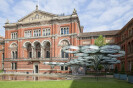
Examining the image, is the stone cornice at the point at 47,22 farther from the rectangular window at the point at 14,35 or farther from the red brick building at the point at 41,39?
the rectangular window at the point at 14,35

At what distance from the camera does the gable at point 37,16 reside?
4422cm

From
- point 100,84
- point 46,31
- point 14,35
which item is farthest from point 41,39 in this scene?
point 100,84

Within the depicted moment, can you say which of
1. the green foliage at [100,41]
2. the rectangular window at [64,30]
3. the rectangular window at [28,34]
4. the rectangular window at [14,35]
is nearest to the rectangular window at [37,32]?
the rectangular window at [28,34]

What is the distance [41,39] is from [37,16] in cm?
874

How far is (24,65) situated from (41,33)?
12917 millimetres

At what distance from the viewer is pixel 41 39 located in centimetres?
4406

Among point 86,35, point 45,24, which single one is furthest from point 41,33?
point 86,35

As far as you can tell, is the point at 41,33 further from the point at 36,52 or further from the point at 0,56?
the point at 0,56

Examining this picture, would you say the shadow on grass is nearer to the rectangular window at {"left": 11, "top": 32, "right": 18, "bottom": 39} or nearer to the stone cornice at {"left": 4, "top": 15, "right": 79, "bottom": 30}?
the stone cornice at {"left": 4, "top": 15, "right": 79, "bottom": 30}

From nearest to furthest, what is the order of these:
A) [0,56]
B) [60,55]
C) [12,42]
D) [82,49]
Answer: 1. [82,49]
2. [60,55]
3. [12,42]
4. [0,56]

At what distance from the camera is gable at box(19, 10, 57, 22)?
145 feet

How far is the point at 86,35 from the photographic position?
42.8m

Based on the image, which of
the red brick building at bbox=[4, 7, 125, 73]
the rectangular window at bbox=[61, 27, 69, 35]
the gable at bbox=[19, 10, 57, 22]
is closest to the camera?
the red brick building at bbox=[4, 7, 125, 73]

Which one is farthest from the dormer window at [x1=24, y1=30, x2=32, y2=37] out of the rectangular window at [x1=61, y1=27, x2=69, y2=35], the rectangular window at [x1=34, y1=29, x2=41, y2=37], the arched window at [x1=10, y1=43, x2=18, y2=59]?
the rectangular window at [x1=61, y1=27, x2=69, y2=35]
